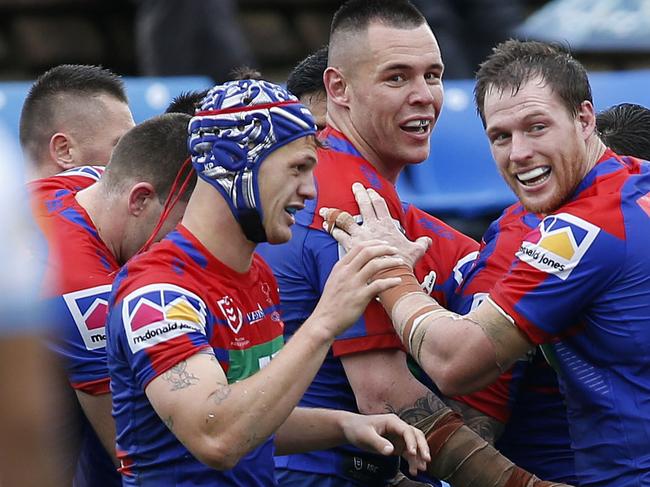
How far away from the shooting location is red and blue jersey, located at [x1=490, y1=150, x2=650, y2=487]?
4.13 meters

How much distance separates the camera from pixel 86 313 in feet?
15.4

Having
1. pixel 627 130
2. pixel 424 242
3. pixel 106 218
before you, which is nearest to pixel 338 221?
pixel 424 242

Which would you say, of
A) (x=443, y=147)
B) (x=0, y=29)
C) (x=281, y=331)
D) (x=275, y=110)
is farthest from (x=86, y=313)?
(x=0, y=29)

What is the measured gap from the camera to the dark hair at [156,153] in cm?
459

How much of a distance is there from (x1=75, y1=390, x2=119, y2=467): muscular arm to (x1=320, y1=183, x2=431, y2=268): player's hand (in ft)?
3.25

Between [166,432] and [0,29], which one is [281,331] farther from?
[0,29]

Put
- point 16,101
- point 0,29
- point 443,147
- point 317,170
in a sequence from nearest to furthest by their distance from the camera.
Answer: point 317,170, point 16,101, point 443,147, point 0,29

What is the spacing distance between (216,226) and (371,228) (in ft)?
2.28

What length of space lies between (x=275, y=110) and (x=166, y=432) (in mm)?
947

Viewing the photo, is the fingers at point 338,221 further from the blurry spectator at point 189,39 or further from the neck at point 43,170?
the blurry spectator at point 189,39

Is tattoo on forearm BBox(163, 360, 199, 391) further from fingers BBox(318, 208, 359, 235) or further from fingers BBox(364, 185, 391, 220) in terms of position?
fingers BBox(364, 185, 391, 220)

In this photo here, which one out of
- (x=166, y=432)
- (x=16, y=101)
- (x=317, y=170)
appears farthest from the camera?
(x=16, y=101)

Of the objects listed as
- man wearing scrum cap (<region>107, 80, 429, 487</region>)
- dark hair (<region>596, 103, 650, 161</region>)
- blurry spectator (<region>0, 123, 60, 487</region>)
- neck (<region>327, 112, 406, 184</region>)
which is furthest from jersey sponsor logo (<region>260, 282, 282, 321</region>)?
blurry spectator (<region>0, 123, 60, 487</region>)

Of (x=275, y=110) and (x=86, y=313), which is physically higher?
(x=275, y=110)
